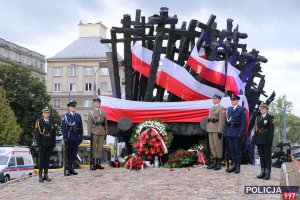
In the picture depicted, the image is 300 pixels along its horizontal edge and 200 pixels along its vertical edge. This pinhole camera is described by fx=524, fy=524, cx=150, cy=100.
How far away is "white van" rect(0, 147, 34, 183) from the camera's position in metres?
25.3

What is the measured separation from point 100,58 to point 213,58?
220ft

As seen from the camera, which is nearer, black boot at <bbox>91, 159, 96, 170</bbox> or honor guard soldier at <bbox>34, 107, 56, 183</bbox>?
honor guard soldier at <bbox>34, 107, 56, 183</bbox>

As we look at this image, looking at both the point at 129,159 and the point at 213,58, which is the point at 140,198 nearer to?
the point at 129,159

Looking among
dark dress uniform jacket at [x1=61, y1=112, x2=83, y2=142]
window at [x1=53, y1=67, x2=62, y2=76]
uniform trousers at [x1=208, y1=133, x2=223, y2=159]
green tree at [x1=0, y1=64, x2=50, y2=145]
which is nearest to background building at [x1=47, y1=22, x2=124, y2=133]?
window at [x1=53, y1=67, x2=62, y2=76]

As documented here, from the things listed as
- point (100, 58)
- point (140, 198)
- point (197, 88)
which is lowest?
point (140, 198)

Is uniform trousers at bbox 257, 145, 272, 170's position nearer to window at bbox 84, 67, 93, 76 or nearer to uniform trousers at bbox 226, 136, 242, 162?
uniform trousers at bbox 226, 136, 242, 162

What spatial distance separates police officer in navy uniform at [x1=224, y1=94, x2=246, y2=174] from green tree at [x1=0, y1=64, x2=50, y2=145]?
40.1m

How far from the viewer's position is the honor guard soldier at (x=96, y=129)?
14.7 metres

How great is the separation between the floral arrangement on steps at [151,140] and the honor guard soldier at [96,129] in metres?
1.00

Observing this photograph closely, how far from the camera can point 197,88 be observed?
16422mm

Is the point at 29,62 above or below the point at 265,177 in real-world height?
above

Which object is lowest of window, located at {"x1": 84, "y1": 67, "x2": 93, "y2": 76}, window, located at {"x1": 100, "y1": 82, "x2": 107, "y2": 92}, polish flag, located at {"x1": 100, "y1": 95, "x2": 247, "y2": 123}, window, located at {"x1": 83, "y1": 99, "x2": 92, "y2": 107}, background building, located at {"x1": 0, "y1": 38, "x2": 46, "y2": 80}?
polish flag, located at {"x1": 100, "y1": 95, "x2": 247, "y2": 123}

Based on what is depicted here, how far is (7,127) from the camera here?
45.8 metres

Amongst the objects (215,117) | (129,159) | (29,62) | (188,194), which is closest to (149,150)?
(129,159)
